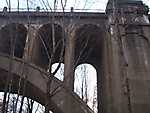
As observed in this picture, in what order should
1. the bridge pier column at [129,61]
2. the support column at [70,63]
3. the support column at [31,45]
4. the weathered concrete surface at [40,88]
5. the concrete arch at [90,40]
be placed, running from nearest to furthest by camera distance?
the weathered concrete surface at [40,88] → the bridge pier column at [129,61] → the support column at [70,63] → the support column at [31,45] → the concrete arch at [90,40]

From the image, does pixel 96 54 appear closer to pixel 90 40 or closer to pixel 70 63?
pixel 90 40

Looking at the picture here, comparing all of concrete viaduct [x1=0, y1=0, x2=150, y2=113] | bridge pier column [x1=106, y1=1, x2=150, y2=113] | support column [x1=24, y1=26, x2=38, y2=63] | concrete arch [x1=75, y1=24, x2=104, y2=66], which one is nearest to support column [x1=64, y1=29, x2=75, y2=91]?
concrete viaduct [x1=0, y1=0, x2=150, y2=113]

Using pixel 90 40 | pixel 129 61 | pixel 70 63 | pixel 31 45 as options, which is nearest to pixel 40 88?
pixel 70 63

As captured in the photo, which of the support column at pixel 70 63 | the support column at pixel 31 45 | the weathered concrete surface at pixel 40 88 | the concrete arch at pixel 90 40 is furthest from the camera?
the concrete arch at pixel 90 40

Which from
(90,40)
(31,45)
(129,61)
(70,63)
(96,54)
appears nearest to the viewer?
(129,61)

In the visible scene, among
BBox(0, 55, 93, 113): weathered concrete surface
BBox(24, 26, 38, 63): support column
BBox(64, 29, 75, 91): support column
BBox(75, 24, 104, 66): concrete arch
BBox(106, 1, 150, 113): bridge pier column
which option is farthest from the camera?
BBox(75, 24, 104, 66): concrete arch

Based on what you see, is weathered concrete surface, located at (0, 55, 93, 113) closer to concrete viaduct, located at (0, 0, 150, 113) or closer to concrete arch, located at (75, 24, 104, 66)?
concrete viaduct, located at (0, 0, 150, 113)

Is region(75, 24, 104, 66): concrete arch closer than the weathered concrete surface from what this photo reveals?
No

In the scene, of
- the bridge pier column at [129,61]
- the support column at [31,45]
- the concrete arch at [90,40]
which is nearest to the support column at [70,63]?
the concrete arch at [90,40]

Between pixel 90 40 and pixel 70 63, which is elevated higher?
pixel 90 40

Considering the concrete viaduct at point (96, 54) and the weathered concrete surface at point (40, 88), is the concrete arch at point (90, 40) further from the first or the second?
the weathered concrete surface at point (40, 88)

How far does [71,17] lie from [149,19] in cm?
547

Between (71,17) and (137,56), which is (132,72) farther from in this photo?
(71,17)

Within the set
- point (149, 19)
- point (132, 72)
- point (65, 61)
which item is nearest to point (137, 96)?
point (132, 72)
